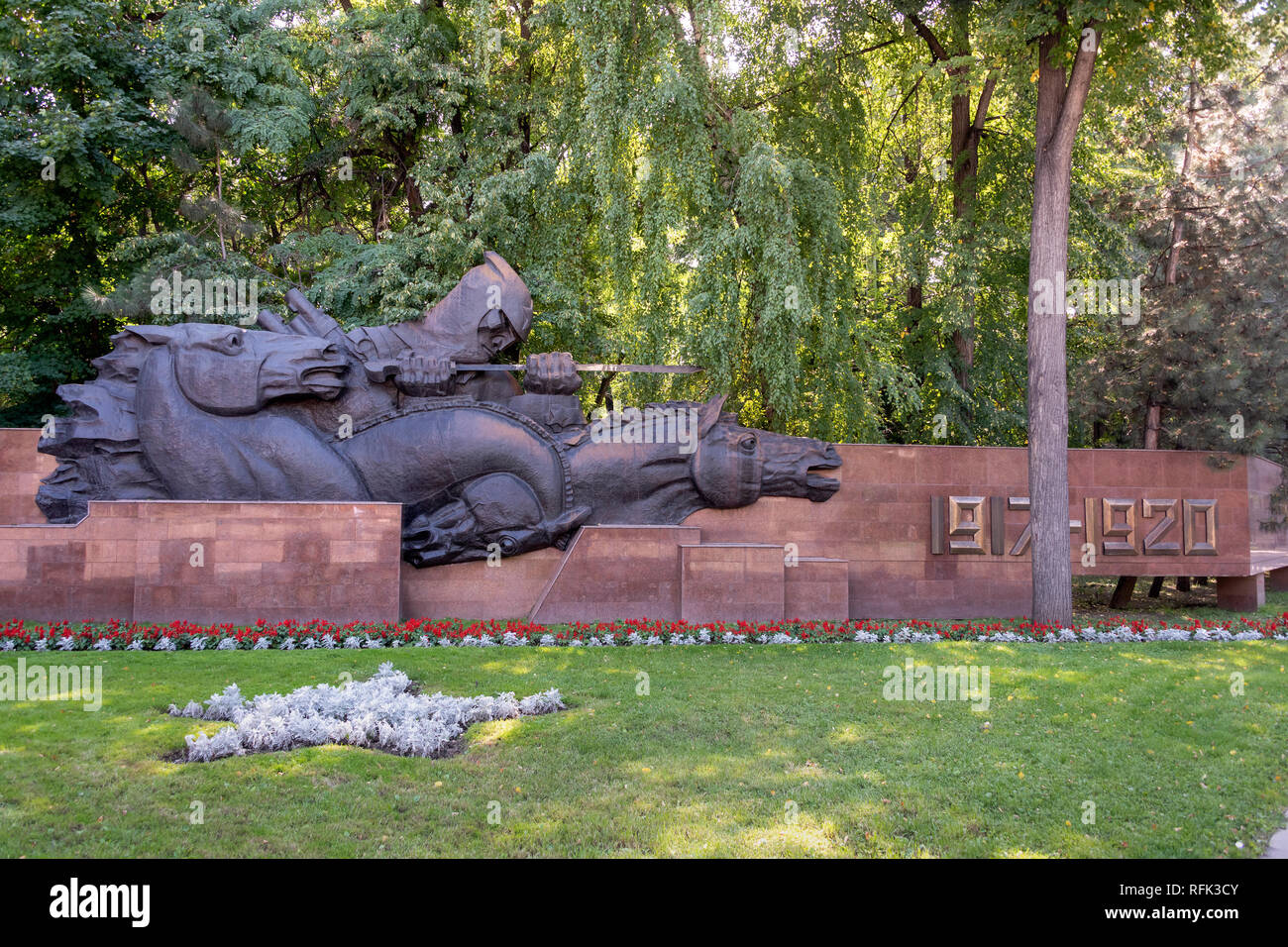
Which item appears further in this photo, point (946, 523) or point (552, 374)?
point (946, 523)

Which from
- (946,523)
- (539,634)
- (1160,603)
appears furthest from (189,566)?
(1160,603)

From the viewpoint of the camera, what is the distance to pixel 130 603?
11.1m

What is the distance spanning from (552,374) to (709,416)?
2419mm

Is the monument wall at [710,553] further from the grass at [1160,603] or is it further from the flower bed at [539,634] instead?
the grass at [1160,603]

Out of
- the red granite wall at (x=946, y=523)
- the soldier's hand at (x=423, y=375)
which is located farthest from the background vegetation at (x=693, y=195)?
the soldier's hand at (x=423, y=375)

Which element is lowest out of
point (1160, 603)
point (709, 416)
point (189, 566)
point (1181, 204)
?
point (1160, 603)

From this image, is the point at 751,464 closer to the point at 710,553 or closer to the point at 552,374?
the point at 710,553

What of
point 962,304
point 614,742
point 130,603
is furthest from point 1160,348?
point 130,603

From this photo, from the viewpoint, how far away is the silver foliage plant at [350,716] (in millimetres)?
6260

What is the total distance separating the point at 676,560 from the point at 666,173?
271 inches

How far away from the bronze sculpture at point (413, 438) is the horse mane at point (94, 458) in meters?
0.02

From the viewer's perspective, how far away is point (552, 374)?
1290 cm

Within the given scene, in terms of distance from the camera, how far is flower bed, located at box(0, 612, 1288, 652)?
10.1 metres

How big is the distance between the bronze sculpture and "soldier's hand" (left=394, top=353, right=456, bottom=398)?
0.9 inches
